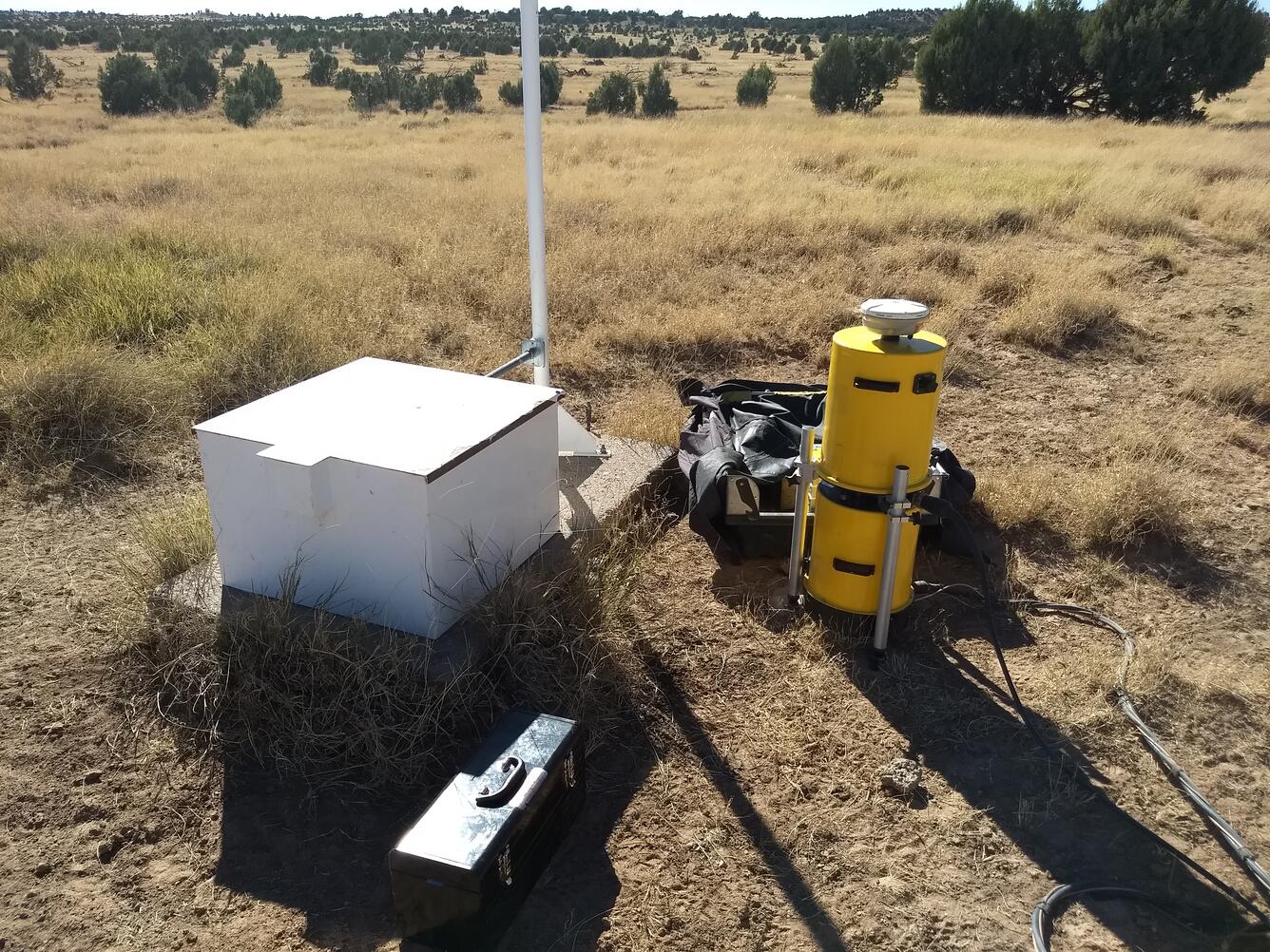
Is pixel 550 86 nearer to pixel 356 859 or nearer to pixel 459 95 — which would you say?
pixel 459 95

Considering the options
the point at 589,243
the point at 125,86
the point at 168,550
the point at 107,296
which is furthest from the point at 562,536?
the point at 125,86

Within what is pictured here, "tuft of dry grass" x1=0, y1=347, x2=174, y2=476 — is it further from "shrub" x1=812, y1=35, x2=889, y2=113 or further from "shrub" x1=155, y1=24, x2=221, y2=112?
"shrub" x1=155, y1=24, x2=221, y2=112

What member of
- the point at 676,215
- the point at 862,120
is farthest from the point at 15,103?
the point at 676,215

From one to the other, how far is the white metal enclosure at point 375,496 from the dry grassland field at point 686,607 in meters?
0.30

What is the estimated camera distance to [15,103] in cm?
3006

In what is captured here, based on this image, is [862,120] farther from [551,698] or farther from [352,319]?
[551,698]

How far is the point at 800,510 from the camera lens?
357 centimetres

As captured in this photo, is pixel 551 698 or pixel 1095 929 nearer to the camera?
pixel 1095 929

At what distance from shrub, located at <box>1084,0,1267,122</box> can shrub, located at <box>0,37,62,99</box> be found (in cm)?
3357

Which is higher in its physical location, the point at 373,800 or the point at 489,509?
the point at 489,509

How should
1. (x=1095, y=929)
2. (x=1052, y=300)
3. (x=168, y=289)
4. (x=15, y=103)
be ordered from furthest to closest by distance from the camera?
(x=15, y=103)
(x=1052, y=300)
(x=168, y=289)
(x=1095, y=929)

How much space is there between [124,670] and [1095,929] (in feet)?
10.1

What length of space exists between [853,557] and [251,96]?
27929 millimetres

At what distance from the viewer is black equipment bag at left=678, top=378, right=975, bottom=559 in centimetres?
410
